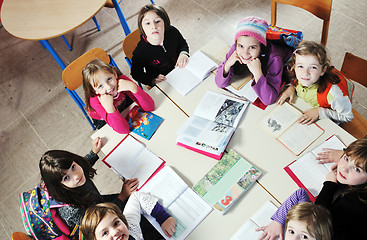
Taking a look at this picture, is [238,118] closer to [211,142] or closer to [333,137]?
[211,142]

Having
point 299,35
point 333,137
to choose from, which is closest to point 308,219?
point 333,137

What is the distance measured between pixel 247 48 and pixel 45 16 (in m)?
1.95

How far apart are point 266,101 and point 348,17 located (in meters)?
1.99

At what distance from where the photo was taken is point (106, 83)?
2102 millimetres

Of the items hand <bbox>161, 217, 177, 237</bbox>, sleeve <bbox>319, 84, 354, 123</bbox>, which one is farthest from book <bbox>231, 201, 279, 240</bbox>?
sleeve <bbox>319, 84, 354, 123</bbox>

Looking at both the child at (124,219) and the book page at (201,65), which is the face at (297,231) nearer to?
the child at (124,219)

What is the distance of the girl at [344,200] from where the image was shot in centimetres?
162

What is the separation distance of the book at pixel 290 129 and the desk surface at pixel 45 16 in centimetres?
185

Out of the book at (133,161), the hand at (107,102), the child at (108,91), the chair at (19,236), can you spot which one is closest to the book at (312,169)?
the book at (133,161)

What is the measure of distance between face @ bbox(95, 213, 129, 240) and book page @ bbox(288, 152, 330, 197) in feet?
3.25

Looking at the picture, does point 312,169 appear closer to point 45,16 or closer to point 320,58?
point 320,58

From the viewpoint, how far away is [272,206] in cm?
176

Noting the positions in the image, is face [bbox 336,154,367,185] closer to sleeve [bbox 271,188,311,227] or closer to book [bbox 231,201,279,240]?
sleeve [bbox 271,188,311,227]

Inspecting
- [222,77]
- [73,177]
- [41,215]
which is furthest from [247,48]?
[41,215]
